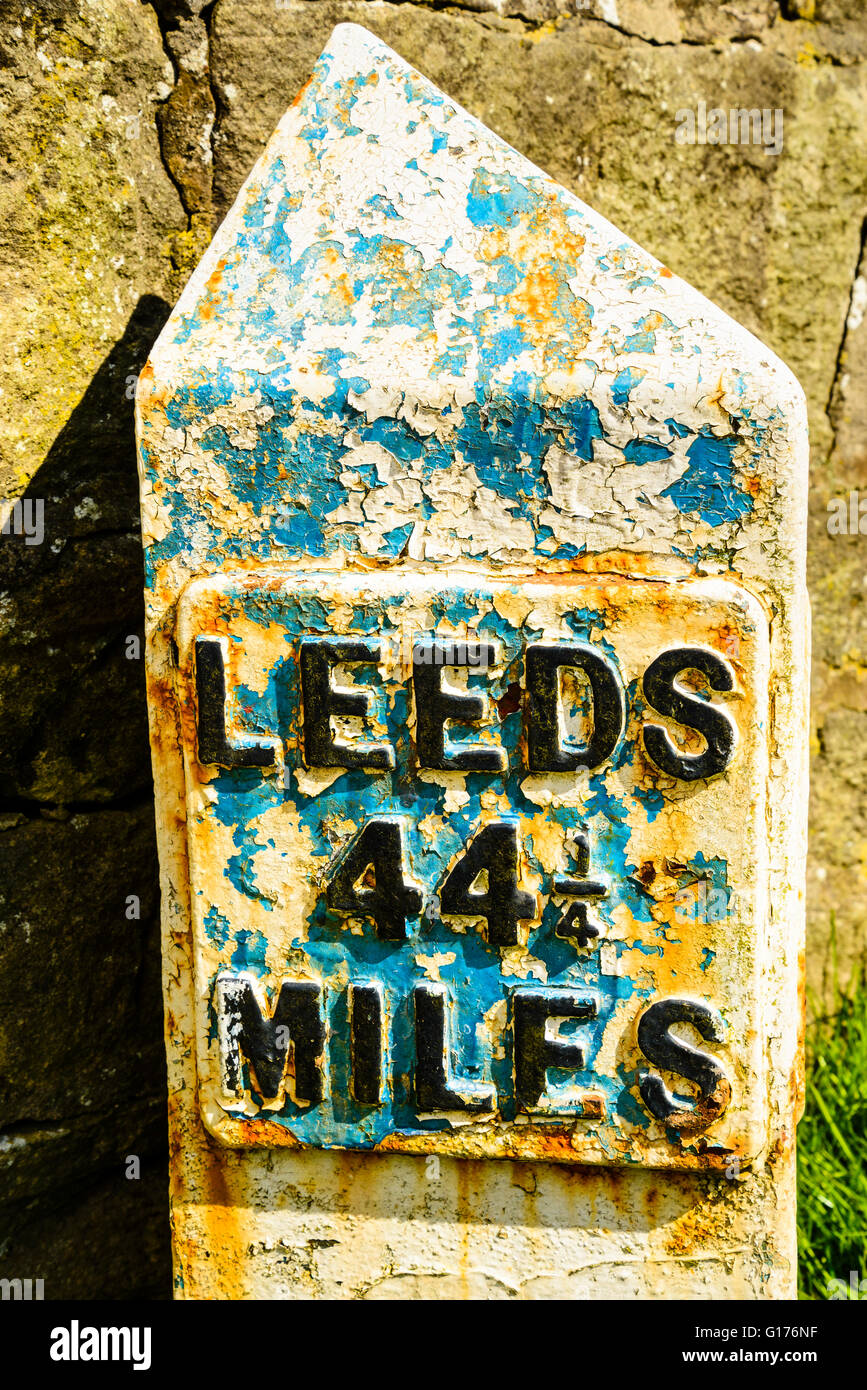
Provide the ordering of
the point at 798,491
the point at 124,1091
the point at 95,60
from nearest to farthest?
the point at 798,491 < the point at 95,60 < the point at 124,1091

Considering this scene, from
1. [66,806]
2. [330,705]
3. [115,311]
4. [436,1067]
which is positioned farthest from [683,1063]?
[115,311]

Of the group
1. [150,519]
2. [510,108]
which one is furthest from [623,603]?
[510,108]

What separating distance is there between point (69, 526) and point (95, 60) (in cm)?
53

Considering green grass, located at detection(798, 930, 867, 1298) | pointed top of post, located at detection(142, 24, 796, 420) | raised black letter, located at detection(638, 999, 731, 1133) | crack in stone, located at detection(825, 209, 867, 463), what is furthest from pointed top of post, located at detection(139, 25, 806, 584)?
green grass, located at detection(798, 930, 867, 1298)

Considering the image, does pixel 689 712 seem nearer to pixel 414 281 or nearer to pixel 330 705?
pixel 330 705

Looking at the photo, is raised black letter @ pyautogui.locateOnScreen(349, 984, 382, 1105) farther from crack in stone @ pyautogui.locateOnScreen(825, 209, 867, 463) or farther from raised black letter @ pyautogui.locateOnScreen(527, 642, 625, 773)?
crack in stone @ pyautogui.locateOnScreen(825, 209, 867, 463)

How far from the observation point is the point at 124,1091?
132cm

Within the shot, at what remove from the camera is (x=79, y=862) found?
1.26 metres

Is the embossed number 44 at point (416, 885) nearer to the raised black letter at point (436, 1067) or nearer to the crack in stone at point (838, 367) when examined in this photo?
the raised black letter at point (436, 1067)

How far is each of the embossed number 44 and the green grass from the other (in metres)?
0.79

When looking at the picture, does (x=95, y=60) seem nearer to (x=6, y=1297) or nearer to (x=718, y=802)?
(x=718, y=802)

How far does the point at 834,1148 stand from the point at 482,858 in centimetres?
93

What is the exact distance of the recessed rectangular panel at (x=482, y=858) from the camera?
3.00 feet

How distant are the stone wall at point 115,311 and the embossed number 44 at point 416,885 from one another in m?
0.46
